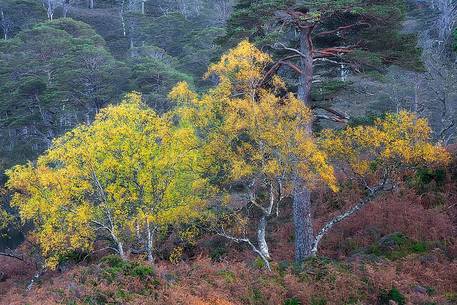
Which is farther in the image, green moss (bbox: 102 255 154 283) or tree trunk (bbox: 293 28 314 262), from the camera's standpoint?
tree trunk (bbox: 293 28 314 262)

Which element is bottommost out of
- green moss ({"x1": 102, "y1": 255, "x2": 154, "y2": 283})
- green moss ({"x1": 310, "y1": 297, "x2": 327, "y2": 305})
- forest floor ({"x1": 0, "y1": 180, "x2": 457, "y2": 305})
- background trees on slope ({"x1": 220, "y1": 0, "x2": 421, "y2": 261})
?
green moss ({"x1": 310, "y1": 297, "x2": 327, "y2": 305})

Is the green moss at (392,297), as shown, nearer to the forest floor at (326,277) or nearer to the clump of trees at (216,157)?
the forest floor at (326,277)

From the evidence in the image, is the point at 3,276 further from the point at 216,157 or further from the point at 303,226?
the point at 303,226

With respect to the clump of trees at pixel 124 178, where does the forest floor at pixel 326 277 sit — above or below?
below

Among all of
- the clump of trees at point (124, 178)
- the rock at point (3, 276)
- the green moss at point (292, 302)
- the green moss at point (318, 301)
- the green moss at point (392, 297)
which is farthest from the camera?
the rock at point (3, 276)

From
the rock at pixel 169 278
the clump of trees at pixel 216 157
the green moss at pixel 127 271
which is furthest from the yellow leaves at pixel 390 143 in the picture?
the green moss at pixel 127 271

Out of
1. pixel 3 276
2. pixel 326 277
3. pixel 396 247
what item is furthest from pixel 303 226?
pixel 3 276

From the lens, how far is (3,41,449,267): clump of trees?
14430 mm

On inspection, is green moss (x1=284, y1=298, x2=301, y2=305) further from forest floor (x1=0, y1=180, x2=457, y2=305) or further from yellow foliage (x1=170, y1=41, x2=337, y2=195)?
yellow foliage (x1=170, y1=41, x2=337, y2=195)

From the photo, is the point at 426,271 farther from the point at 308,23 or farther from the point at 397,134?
the point at 308,23

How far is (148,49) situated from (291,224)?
38.5m

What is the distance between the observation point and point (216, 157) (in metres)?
15.5

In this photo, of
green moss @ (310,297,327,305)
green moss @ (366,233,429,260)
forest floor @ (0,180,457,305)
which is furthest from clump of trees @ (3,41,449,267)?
green moss @ (310,297,327,305)

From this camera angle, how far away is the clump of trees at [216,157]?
1443 centimetres
